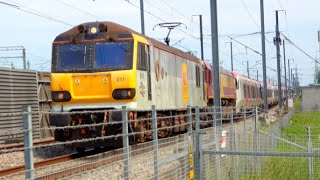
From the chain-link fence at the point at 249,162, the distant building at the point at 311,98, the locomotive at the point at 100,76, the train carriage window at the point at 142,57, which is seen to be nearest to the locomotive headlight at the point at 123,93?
the locomotive at the point at 100,76

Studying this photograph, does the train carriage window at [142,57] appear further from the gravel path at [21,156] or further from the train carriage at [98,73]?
the gravel path at [21,156]

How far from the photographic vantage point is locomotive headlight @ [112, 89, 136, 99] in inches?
558

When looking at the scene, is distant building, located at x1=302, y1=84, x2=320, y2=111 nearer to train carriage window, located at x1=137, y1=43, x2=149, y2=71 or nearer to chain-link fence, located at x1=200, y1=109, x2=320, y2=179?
train carriage window, located at x1=137, y1=43, x2=149, y2=71

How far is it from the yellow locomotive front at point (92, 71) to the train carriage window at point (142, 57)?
0.32 metres

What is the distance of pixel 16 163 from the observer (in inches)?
527

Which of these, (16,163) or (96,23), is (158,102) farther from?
(16,163)

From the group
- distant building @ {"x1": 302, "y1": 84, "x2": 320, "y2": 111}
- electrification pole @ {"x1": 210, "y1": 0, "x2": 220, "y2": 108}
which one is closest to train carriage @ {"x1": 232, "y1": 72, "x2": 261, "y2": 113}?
distant building @ {"x1": 302, "y1": 84, "x2": 320, "y2": 111}

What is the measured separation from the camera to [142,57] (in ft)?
49.6

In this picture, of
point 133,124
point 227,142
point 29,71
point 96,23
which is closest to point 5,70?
point 29,71

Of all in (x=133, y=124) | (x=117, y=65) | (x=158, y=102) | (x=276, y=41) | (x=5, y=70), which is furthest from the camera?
(x=276, y=41)

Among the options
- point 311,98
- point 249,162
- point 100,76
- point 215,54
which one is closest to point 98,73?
point 100,76

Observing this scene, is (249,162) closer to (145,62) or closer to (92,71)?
(145,62)

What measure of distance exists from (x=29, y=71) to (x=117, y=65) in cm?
760

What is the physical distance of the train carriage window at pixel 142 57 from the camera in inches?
586
